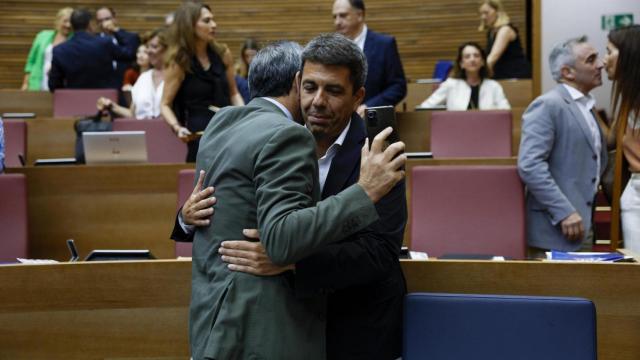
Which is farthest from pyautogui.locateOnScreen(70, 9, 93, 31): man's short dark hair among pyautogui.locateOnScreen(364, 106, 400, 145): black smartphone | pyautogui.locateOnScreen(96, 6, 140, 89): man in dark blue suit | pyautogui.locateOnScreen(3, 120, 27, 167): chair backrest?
pyautogui.locateOnScreen(364, 106, 400, 145): black smartphone

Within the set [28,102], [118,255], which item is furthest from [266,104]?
[28,102]

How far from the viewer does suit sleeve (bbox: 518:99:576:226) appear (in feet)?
10.7

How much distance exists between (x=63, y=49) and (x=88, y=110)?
518 millimetres

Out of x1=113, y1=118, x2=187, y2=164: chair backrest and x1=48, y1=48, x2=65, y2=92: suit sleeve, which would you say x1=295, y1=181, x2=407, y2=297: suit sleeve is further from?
x1=48, y1=48, x2=65, y2=92: suit sleeve

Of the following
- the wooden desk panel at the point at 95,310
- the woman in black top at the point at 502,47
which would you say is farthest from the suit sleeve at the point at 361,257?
the woman in black top at the point at 502,47

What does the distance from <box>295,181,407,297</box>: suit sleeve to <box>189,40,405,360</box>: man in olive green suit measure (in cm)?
5

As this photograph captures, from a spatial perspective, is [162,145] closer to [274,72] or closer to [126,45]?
[274,72]

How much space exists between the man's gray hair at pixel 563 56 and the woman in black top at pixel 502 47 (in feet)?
11.7

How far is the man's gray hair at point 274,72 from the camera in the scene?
1843mm

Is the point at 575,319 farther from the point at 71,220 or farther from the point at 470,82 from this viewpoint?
the point at 470,82

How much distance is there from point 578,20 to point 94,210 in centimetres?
422

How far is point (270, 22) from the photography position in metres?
9.31

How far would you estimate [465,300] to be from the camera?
1994 mm

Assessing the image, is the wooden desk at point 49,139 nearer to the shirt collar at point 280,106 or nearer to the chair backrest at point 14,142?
the chair backrest at point 14,142
